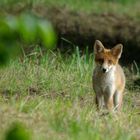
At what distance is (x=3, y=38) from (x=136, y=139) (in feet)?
13.0

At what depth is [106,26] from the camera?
16.7 metres

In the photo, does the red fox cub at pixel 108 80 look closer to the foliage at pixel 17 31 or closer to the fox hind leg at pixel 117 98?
the fox hind leg at pixel 117 98

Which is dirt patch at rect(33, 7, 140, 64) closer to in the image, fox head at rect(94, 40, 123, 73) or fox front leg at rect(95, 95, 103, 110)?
fox head at rect(94, 40, 123, 73)

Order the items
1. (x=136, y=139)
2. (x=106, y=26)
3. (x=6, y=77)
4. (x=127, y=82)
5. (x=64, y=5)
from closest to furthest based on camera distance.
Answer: (x=136, y=139), (x=6, y=77), (x=127, y=82), (x=106, y=26), (x=64, y=5)

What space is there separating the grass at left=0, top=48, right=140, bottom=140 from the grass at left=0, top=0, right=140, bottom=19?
5954 millimetres

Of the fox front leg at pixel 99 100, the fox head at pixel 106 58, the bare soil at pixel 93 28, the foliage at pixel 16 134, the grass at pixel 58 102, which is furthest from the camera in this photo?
the bare soil at pixel 93 28

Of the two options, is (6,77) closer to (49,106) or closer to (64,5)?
(49,106)

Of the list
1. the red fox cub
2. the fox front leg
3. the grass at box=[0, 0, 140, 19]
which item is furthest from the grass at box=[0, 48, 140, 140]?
the grass at box=[0, 0, 140, 19]

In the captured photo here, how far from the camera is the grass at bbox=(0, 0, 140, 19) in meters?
17.4

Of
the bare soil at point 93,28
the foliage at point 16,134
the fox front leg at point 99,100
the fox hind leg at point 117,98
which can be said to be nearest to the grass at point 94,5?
the bare soil at point 93,28

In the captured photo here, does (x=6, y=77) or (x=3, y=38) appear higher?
(x=3, y=38)

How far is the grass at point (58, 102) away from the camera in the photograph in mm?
6357

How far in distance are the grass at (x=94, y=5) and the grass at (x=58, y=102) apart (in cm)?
595

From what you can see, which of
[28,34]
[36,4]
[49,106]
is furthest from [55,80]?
[36,4]
